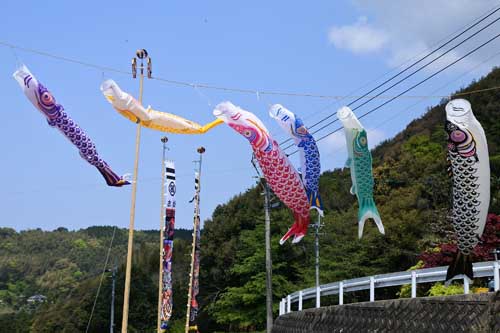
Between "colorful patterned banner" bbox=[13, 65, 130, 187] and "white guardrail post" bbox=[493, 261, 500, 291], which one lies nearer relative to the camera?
"white guardrail post" bbox=[493, 261, 500, 291]

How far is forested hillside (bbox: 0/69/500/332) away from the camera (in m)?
36.1

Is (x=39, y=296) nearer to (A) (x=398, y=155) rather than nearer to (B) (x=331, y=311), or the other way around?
(A) (x=398, y=155)

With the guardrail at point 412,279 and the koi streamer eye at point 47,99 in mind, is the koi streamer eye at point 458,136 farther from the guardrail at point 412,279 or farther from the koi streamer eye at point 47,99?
Answer: the koi streamer eye at point 47,99

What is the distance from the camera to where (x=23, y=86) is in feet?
52.0

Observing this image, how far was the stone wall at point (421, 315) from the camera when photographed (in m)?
9.96

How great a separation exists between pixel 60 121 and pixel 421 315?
8879mm

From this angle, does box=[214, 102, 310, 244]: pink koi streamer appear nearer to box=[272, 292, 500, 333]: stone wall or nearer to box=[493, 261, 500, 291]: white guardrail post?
box=[272, 292, 500, 333]: stone wall

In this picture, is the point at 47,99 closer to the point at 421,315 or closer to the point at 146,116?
the point at 146,116

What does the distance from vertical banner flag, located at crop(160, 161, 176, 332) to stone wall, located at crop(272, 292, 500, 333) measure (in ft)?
30.3

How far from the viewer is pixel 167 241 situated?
24.7 meters

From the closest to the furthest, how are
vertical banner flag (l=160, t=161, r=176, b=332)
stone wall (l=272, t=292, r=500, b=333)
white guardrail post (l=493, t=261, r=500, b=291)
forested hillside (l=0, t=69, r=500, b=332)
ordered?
1. stone wall (l=272, t=292, r=500, b=333)
2. white guardrail post (l=493, t=261, r=500, b=291)
3. vertical banner flag (l=160, t=161, r=176, b=332)
4. forested hillside (l=0, t=69, r=500, b=332)

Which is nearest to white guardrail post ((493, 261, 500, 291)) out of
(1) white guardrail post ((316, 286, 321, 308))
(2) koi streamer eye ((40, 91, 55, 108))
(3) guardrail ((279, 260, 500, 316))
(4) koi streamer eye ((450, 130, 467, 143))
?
(3) guardrail ((279, 260, 500, 316))

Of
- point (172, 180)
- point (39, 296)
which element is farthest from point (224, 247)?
point (39, 296)

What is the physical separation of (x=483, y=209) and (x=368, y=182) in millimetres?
3075
